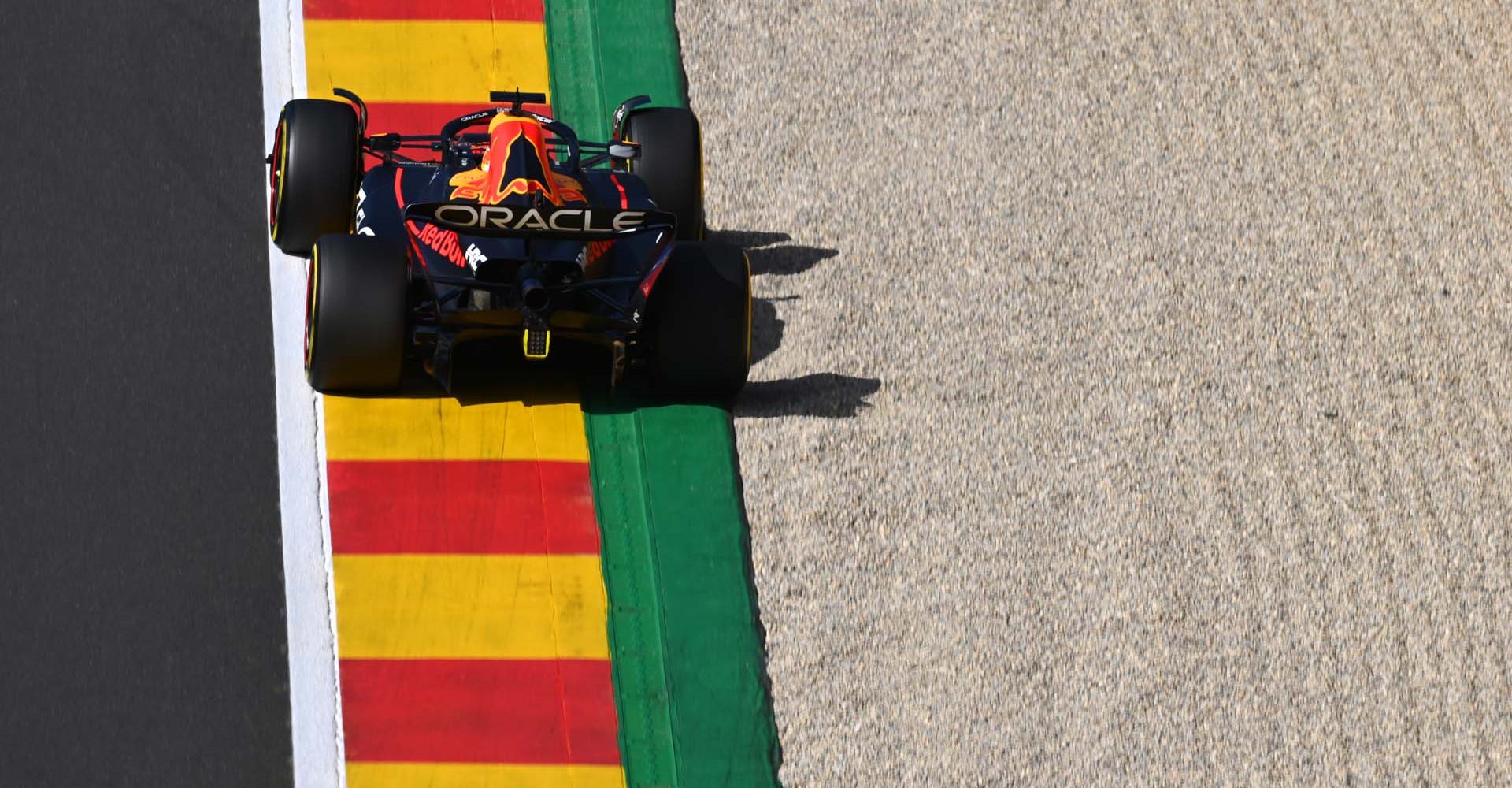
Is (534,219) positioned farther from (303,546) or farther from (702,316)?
(303,546)

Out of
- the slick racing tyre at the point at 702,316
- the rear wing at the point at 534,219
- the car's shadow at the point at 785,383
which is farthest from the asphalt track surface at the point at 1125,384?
the rear wing at the point at 534,219

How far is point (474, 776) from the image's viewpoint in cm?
966

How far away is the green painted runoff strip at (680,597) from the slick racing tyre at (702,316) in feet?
1.09

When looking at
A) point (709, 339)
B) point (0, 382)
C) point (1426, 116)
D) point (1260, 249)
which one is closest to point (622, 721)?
point (709, 339)

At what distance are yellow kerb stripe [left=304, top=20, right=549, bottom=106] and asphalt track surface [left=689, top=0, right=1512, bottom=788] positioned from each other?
101cm

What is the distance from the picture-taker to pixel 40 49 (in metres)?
13.6

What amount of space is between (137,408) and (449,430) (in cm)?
154

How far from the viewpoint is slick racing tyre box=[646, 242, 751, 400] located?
436 inches

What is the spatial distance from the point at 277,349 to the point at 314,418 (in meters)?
0.61

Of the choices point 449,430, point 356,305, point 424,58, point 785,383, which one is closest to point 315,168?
point 356,305

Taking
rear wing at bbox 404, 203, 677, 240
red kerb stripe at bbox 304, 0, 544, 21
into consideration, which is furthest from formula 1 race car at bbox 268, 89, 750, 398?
red kerb stripe at bbox 304, 0, 544, 21

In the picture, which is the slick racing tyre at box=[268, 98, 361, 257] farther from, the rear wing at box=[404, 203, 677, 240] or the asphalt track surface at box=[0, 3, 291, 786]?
the rear wing at box=[404, 203, 677, 240]

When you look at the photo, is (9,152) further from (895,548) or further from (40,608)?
(895,548)

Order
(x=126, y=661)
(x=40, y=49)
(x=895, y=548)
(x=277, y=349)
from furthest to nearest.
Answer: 1. (x=40, y=49)
2. (x=277, y=349)
3. (x=895, y=548)
4. (x=126, y=661)
